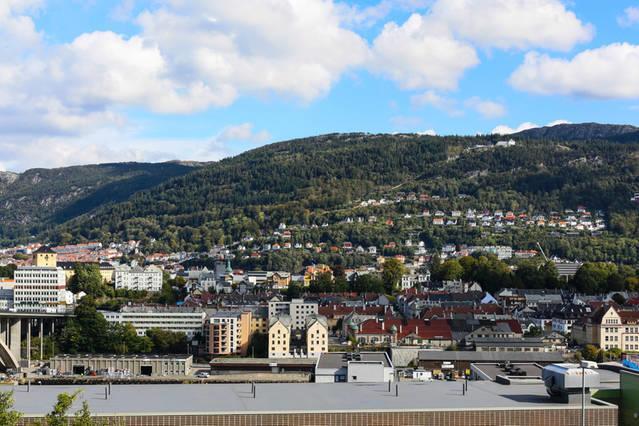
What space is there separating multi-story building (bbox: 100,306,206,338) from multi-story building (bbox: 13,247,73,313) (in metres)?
13.9

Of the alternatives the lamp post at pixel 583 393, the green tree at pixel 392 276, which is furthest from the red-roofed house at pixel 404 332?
the lamp post at pixel 583 393

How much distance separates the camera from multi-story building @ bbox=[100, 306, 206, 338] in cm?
6694

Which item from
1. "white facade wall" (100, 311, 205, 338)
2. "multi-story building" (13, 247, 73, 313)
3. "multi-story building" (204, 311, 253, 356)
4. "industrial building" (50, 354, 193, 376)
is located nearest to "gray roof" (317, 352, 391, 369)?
"industrial building" (50, 354, 193, 376)

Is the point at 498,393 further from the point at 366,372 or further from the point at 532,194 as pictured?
the point at 532,194

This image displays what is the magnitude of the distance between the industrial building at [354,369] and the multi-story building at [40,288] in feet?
138

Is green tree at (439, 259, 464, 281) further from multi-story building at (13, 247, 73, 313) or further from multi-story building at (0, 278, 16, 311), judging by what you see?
multi-story building at (0, 278, 16, 311)

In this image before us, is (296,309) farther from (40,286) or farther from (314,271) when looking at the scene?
(314,271)

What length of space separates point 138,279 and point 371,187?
2893 inches

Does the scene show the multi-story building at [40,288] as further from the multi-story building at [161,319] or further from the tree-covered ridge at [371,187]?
the tree-covered ridge at [371,187]

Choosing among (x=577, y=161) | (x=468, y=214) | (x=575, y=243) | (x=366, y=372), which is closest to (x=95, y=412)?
(x=366, y=372)

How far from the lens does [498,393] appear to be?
19.8 m

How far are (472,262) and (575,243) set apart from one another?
2446cm

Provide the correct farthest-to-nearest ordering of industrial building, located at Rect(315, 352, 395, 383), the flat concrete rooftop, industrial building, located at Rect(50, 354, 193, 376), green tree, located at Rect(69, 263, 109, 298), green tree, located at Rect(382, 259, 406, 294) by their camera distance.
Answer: green tree, located at Rect(382, 259, 406, 294)
green tree, located at Rect(69, 263, 109, 298)
industrial building, located at Rect(50, 354, 193, 376)
industrial building, located at Rect(315, 352, 395, 383)
the flat concrete rooftop

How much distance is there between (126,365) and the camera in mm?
56125
